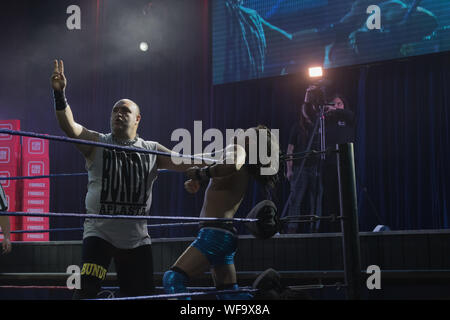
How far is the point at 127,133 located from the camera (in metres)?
2.28

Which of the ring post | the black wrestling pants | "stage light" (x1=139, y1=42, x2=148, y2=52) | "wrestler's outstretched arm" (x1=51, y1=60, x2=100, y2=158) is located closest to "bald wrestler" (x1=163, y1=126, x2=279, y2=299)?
the black wrestling pants

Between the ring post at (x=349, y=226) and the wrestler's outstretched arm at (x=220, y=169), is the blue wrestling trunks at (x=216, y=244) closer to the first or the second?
the wrestler's outstretched arm at (x=220, y=169)

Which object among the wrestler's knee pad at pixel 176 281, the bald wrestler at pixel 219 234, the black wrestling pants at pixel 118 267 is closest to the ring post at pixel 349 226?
the bald wrestler at pixel 219 234

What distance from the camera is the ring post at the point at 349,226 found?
208cm

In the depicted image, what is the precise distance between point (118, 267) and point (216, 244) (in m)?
0.44

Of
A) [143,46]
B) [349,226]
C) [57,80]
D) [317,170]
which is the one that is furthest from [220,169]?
[143,46]

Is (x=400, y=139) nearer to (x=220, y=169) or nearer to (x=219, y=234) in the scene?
(x=219, y=234)

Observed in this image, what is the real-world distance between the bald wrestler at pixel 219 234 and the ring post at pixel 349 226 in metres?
0.34

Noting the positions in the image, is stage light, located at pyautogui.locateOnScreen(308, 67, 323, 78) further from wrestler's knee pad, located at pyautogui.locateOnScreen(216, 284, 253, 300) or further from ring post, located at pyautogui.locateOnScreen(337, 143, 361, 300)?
wrestler's knee pad, located at pyautogui.locateOnScreen(216, 284, 253, 300)

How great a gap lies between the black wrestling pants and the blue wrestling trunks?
0.78 feet

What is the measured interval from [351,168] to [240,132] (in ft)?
1.76
